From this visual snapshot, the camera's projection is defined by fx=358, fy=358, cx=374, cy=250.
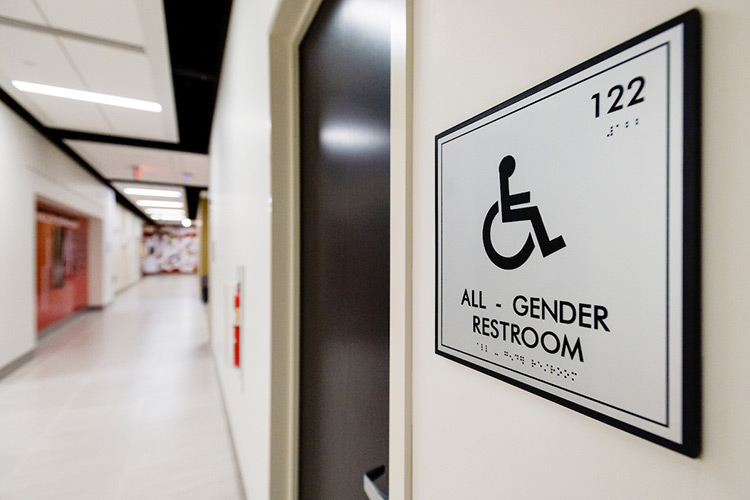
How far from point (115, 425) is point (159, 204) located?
967 centimetres

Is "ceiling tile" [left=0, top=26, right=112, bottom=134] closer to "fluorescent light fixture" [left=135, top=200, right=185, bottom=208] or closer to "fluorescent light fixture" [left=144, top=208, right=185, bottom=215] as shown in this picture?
"fluorescent light fixture" [left=135, top=200, right=185, bottom=208]

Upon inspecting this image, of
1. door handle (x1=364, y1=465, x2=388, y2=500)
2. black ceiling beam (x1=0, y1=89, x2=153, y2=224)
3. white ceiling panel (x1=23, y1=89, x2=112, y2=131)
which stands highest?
white ceiling panel (x1=23, y1=89, x2=112, y2=131)

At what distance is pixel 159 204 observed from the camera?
10.8 meters

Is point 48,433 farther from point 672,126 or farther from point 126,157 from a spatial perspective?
point 126,157

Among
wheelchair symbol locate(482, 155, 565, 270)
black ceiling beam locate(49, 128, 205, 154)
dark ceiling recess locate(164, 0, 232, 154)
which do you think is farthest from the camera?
black ceiling beam locate(49, 128, 205, 154)

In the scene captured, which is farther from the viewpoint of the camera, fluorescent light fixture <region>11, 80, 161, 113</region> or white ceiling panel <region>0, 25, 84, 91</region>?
fluorescent light fixture <region>11, 80, 161, 113</region>

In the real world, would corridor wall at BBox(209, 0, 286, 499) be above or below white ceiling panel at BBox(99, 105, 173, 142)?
below

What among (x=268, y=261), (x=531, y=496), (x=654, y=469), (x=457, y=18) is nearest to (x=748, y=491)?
(x=654, y=469)

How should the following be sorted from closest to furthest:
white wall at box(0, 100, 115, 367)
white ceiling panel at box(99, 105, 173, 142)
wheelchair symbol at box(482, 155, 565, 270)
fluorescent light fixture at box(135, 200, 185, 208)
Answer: wheelchair symbol at box(482, 155, 565, 270), white wall at box(0, 100, 115, 367), white ceiling panel at box(99, 105, 173, 142), fluorescent light fixture at box(135, 200, 185, 208)

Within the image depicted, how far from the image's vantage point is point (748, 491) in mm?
193

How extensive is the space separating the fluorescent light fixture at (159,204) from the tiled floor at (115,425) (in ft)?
20.1

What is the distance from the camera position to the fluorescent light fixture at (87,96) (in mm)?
3396

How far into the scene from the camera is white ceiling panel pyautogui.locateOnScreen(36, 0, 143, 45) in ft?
7.35

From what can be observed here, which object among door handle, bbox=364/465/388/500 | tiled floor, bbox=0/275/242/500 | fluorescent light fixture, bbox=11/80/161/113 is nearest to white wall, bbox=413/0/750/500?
door handle, bbox=364/465/388/500
